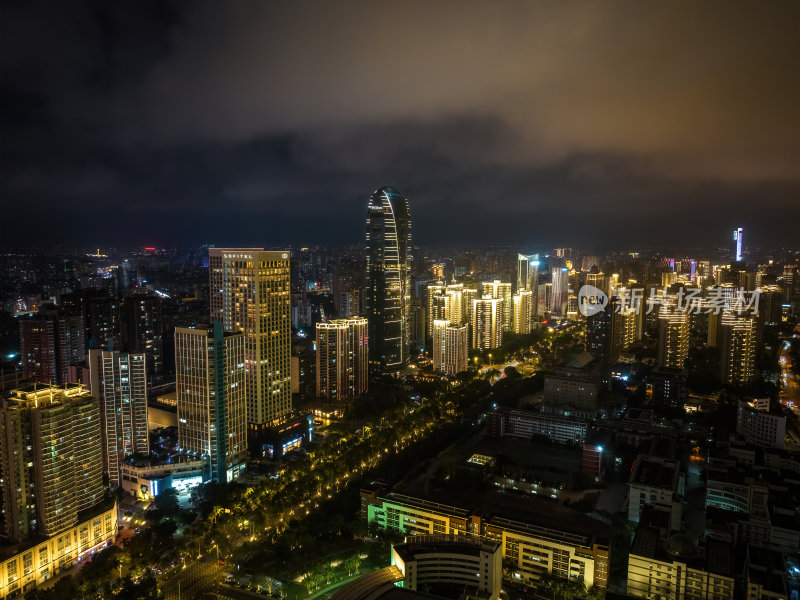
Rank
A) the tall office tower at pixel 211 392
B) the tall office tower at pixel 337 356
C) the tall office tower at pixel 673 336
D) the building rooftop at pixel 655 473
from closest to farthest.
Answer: the building rooftop at pixel 655 473
the tall office tower at pixel 211 392
the tall office tower at pixel 337 356
the tall office tower at pixel 673 336

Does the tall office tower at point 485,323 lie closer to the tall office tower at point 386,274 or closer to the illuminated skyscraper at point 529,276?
the tall office tower at point 386,274

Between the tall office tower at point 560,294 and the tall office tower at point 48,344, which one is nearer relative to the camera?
the tall office tower at point 48,344

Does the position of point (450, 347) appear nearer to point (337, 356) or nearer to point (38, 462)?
point (337, 356)

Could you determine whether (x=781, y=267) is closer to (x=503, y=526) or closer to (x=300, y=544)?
(x=503, y=526)

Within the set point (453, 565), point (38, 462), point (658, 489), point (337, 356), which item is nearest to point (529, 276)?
point (337, 356)

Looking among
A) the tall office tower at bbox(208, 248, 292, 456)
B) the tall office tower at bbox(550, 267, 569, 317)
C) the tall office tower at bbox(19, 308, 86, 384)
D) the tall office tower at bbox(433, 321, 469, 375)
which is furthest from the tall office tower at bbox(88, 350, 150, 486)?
the tall office tower at bbox(550, 267, 569, 317)

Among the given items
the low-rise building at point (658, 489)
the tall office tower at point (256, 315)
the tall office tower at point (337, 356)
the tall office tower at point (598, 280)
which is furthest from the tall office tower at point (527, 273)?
the low-rise building at point (658, 489)
